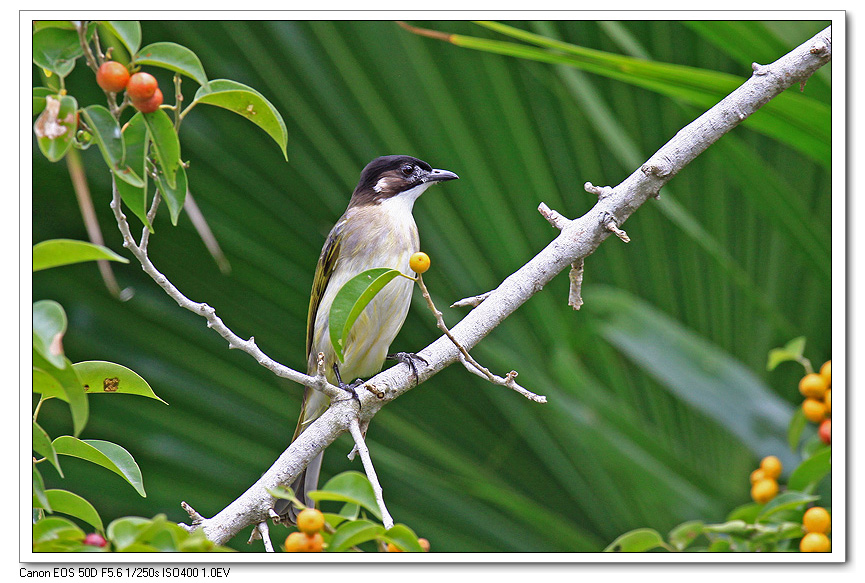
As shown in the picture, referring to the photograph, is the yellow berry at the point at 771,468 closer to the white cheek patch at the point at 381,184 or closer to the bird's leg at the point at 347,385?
the bird's leg at the point at 347,385

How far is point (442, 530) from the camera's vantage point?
8.34 ft

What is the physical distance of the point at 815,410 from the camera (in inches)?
74.0

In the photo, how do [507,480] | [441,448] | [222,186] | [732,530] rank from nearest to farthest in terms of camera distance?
[732,530] → [222,186] → [441,448] → [507,480]

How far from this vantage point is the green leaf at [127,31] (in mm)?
1271

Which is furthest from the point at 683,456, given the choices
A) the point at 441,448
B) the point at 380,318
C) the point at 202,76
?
the point at 202,76

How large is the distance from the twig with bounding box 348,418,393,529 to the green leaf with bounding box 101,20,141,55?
0.80 meters

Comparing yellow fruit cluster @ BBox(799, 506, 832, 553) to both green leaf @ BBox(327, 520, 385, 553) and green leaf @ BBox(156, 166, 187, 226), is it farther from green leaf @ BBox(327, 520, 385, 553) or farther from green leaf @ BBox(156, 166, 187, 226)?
green leaf @ BBox(156, 166, 187, 226)

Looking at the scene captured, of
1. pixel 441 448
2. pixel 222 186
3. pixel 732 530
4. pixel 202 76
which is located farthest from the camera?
pixel 441 448

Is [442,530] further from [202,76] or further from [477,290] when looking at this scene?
[202,76]

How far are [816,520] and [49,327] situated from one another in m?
1.63

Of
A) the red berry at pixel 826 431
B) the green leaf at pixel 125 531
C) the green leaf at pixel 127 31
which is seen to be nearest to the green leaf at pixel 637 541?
the red berry at pixel 826 431

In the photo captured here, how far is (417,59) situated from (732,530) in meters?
1.62

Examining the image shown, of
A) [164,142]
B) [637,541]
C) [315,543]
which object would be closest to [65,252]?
[164,142]

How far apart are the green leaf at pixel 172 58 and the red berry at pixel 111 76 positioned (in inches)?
1.3
